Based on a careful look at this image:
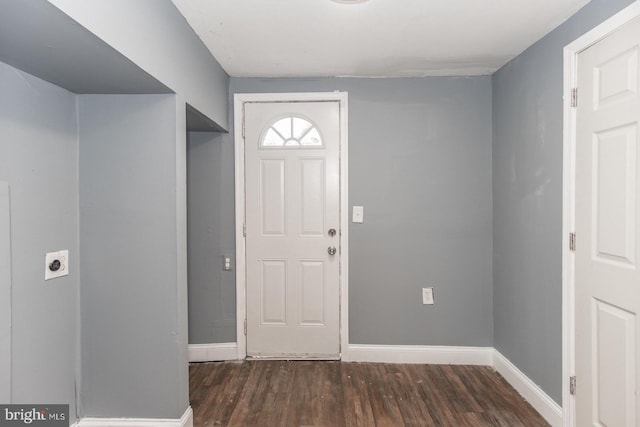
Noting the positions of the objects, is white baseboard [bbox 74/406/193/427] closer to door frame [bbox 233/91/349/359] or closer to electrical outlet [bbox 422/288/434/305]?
door frame [bbox 233/91/349/359]

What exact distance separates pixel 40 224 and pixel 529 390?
296 centimetres

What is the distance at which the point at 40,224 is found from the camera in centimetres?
161

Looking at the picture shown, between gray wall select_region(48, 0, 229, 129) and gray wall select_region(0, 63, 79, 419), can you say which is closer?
gray wall select_region(48, 0, 229, 129)

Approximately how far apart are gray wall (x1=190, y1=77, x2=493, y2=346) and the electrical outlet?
0.04 m

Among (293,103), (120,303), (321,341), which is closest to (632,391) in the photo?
(321,341)

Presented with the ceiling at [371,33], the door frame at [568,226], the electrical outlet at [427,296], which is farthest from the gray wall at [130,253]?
the door frame at [568,226]

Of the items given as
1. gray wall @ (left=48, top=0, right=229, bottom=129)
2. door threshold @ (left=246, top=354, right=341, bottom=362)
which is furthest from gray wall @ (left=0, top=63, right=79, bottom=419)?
door threshold @ (left=246, top=354, right=341, bottom=362)

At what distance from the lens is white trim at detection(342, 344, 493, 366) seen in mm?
2836

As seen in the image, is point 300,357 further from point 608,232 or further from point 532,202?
point 608,232

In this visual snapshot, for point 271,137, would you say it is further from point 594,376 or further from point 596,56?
point 594,376

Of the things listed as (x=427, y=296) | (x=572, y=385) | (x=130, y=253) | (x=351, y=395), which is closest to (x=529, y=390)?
(x=572, y=385)

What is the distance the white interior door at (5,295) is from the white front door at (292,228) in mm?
1632

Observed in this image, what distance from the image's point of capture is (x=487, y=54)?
2436 millimetres

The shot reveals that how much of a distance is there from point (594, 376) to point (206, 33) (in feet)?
9.32
